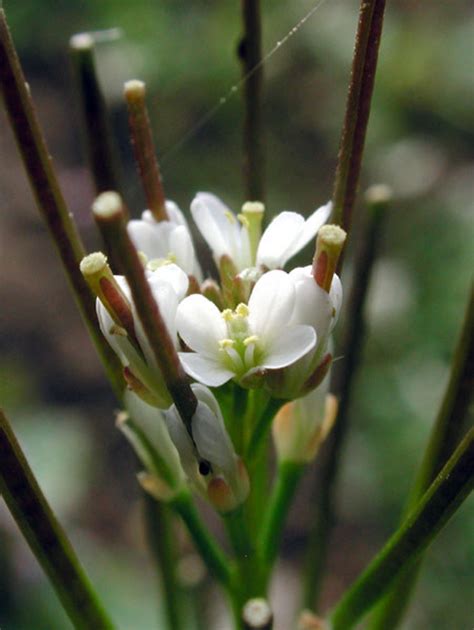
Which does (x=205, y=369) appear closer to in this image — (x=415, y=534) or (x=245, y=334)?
(x=245, y=334)

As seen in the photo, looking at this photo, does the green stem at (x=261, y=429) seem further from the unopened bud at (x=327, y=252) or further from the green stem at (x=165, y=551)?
the green stem at (x=165, y=551)

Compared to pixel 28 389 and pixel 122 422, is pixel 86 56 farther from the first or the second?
pixel 28 389

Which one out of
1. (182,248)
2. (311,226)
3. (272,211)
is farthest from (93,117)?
(272,211)

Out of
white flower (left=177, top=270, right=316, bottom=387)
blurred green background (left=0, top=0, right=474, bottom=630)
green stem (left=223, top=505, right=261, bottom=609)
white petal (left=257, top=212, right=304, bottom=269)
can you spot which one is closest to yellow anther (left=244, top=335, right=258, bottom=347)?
white flower (left=177, top=270, right=316, bottom=387)

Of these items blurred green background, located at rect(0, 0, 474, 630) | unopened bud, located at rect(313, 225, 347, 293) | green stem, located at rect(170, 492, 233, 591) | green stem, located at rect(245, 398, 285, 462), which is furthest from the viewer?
blurred green background, located at rect(0, 0, 474, 630)

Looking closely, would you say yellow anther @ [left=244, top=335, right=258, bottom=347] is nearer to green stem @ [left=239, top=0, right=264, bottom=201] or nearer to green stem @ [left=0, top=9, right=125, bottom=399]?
green stem @ [left=0, top=9, right=125, bottom=399]

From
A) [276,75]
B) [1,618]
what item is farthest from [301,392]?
[276,75]

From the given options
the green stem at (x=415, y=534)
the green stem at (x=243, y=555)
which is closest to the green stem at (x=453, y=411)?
the green stem at (x=415, y=534)
